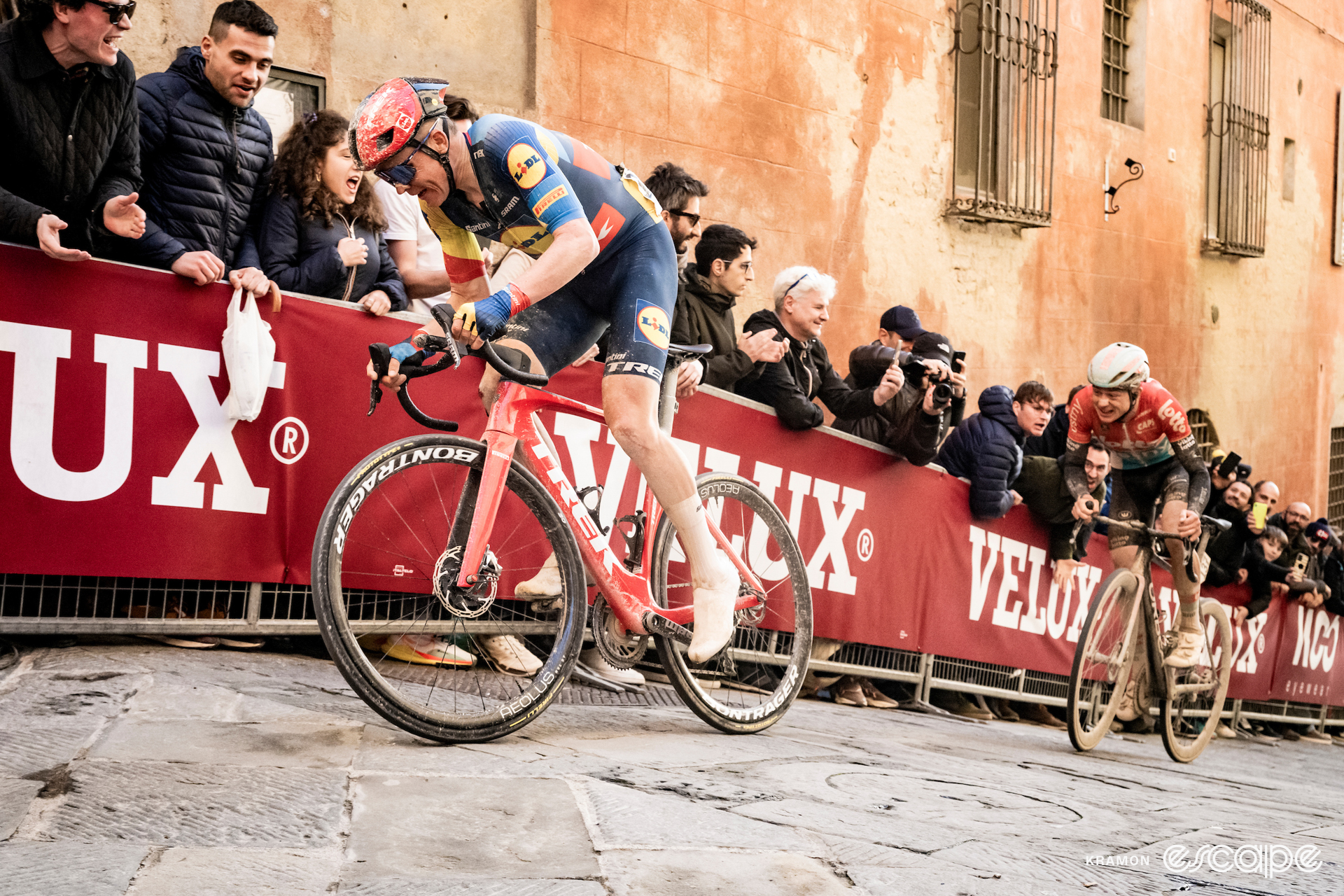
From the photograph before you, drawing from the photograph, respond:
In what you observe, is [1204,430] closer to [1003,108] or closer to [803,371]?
[1003,108]

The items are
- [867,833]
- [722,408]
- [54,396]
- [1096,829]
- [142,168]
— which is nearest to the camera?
[867,833]

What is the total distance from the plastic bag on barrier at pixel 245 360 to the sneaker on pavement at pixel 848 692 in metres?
3.65

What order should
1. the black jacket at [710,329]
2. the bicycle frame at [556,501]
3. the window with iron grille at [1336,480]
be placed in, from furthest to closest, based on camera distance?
the window with iron grille at [1336,480] → the black jacket at [710,329] → the bicycle frame at [556,501]

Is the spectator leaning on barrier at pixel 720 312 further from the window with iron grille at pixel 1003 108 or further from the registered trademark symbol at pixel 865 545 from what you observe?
the window with iron grille at pixel 1003 108

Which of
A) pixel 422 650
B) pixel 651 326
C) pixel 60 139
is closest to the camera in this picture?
pixel 651 326

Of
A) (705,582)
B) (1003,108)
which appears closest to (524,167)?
(705,582)

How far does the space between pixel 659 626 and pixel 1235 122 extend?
1762 centimetres

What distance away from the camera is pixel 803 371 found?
6.79 meters

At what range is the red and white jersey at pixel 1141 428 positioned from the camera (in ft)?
22.6

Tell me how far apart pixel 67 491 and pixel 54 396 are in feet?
1.11

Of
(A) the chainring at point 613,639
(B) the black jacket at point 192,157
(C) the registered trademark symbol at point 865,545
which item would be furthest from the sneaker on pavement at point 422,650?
(C) the registered trademark symbol at point 865,545

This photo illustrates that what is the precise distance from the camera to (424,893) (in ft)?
7.41

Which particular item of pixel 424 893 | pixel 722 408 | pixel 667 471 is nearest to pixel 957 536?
pixel 722 408

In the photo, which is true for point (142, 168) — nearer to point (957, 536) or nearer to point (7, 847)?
point (7, 847)
